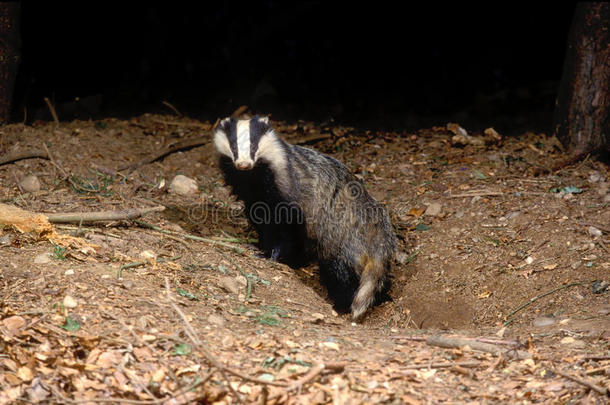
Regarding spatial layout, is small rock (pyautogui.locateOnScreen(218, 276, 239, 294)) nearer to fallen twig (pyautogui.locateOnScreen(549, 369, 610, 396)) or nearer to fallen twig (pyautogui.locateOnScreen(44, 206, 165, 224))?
fallen twig (pyautogui.locateOnScreen(44, 206, 165, 224))

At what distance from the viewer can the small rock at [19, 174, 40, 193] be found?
466 cm

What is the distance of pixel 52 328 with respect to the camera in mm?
2738

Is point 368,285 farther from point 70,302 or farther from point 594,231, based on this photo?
point 70,302

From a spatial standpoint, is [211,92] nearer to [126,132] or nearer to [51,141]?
[126,132]

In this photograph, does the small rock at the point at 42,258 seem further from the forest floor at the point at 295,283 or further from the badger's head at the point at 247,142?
the badger's head at the point at 247,142

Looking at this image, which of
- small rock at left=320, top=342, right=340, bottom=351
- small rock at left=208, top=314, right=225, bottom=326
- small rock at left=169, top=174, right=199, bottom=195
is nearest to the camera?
small rock at left=320, top=342, right=340, bottom=351

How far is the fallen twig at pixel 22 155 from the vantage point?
4910 mm

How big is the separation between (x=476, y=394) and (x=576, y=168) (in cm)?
317

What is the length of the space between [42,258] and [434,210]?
286 cm

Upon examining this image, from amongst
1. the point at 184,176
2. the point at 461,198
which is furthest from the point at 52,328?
the point at 461,198

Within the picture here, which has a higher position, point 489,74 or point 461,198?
point 489,74

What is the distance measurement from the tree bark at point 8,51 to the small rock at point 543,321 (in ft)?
14.7

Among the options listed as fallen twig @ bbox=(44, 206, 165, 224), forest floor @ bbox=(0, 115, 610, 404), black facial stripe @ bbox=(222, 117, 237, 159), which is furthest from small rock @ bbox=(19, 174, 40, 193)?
black facial stripe @ bbox=(222, 117, 237, 159)

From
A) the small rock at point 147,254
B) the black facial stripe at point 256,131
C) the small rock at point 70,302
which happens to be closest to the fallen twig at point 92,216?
the small rock at point 147,254
